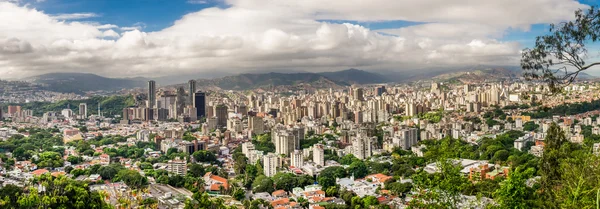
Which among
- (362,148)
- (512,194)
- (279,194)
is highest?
(512,194)

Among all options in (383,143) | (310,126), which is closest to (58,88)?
(310,126)

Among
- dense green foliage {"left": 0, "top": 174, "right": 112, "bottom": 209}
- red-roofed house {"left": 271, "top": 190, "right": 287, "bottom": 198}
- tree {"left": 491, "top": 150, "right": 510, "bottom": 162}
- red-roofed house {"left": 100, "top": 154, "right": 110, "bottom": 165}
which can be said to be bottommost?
red-roofed house {"left": 271, "top": 190, "right": 287, "bottom": 198}

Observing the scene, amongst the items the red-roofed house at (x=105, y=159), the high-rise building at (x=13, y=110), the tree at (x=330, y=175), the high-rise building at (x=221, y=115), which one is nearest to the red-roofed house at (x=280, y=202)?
the tree at (x=330, y=175)

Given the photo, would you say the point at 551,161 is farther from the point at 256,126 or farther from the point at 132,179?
the point at 256,126

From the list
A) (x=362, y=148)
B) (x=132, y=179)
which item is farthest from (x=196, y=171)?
(x=362, y=148)

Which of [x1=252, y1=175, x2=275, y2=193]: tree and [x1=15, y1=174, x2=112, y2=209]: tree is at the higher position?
[x1=15, y1=174, x2=112, y2=209]: tree

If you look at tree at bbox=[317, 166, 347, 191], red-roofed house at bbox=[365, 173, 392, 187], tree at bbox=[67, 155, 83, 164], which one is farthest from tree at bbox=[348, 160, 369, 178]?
tree at bbox=[67, 155, 83, 164]

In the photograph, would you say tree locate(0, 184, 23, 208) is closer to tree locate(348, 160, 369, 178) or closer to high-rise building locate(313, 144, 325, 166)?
tree locate(348, 160, 369, 178)

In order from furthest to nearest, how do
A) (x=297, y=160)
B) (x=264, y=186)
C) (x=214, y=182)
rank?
(x=297, y=160) → (x=214, y=182) → (x=264, y=186)

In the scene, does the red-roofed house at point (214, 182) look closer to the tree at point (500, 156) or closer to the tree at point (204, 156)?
the tree at point (204, 156)
